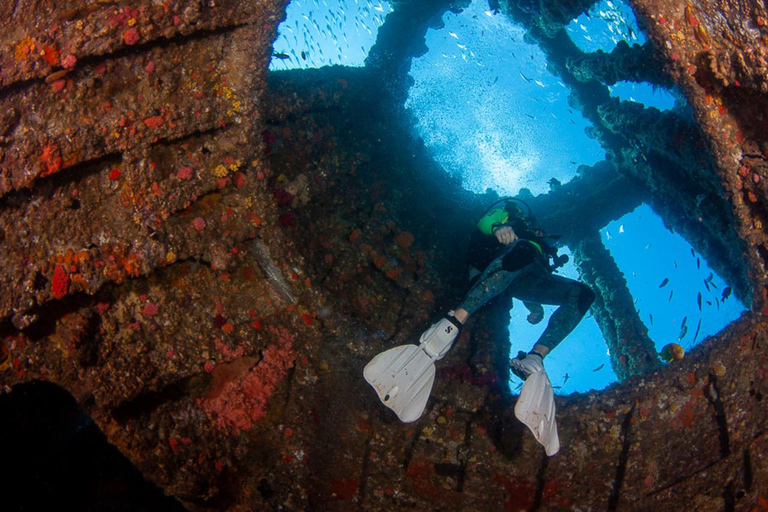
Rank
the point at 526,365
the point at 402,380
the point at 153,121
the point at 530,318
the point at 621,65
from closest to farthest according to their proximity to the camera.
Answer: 1. the point at 153,121
2. the point at 402,380
3. the point at 526,365
4. the point at 530,318
5. the point at 621,65

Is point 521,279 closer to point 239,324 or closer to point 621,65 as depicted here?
point 239,324

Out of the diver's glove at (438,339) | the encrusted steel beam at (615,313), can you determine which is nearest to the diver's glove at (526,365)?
the diver's glove at (438,339)

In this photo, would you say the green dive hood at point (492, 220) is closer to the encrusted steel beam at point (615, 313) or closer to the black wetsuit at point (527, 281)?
the black wetsuit at point (527, 281)

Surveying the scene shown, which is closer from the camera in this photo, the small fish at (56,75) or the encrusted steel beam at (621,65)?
the small fish at (56,75)

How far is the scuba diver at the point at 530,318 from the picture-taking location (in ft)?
11.6

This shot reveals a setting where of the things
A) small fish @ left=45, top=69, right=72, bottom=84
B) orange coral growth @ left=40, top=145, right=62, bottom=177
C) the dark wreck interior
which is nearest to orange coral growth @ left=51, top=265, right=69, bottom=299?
the dark wreck interior

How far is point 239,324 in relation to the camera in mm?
3396

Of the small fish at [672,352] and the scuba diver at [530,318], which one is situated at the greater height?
the scuba diver at [530,318]

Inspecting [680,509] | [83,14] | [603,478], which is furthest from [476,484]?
[83,14]

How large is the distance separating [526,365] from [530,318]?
2.93 meters

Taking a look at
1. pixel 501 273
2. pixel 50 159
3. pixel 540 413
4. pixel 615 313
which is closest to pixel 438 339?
pixel 540 413

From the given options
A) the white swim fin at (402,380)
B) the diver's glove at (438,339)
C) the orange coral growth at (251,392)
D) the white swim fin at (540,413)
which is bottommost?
the orange coral growth at (251,392)

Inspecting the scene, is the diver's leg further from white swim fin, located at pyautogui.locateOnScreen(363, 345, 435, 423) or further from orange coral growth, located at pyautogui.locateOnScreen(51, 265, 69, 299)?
orange coral growth, located at pyautogui.locateOnScreen(51, 265, 69, 299)

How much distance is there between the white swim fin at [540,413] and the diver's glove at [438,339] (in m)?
0.88
